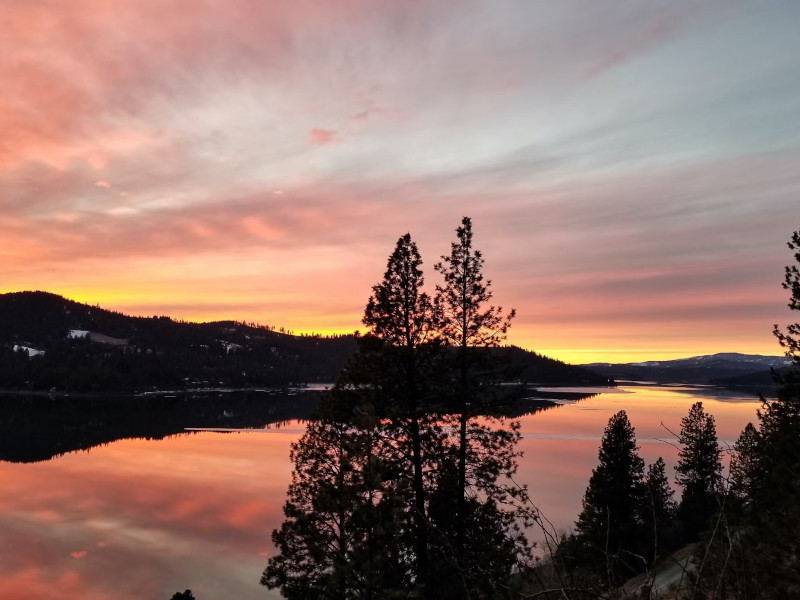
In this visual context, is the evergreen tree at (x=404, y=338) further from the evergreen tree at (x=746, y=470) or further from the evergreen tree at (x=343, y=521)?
the evergreen tree at (x=746, y=470)

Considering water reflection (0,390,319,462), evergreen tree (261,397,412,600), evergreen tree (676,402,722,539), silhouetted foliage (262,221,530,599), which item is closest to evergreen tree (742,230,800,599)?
silhouetted foliage (262,221,530,599)

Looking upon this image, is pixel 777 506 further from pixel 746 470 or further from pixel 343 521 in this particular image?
pixel 343 521

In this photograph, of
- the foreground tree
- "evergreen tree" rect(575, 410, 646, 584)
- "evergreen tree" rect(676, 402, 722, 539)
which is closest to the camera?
the foreground tree

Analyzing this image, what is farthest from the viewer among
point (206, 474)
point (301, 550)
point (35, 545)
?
point (206, 474)

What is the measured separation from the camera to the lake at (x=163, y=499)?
110 ft

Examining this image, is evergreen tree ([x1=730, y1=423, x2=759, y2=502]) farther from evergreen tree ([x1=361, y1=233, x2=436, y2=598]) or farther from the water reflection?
the water reflection

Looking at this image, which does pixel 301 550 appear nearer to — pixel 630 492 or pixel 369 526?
pixel 369 526

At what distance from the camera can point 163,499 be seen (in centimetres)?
5353

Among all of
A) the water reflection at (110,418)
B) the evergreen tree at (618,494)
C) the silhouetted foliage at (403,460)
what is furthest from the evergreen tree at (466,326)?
the water reflection at (110,418)

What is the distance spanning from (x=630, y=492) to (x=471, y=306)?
715 inches

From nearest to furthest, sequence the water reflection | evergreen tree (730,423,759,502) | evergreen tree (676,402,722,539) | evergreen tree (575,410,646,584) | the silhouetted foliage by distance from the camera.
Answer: evergreen tree (730,423,759,502)
the silhouetted foliage
evergreen tree (575,410,646,584)
evergreen tree (676,402,722,539)
the water reflection

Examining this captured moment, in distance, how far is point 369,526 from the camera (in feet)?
50.9

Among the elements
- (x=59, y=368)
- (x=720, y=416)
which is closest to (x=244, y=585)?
(x=720, y=416)

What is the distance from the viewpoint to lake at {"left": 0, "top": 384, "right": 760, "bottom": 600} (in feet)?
110
